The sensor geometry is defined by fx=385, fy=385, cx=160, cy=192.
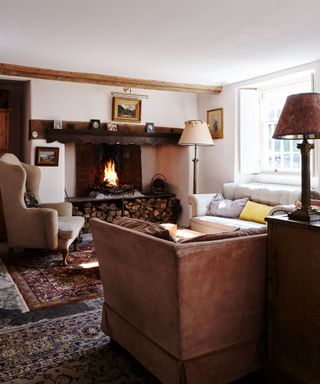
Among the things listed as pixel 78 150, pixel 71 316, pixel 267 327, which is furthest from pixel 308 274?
pixel 78 150

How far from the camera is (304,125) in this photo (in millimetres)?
1791

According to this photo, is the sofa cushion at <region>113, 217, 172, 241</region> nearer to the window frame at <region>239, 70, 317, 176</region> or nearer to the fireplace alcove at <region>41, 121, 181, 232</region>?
the fireplace alcove at <region>41, 121, 181, 232</region>

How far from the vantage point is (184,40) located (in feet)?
12.7

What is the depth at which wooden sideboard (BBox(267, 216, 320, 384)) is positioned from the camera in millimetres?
1693

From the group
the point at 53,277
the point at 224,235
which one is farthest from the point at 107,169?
the point at 224,235

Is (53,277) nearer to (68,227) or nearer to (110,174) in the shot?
(68,227)

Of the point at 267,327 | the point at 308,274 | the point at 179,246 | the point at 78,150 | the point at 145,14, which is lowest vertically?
the point at 267,327

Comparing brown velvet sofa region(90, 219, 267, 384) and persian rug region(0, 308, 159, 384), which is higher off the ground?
brown velvet sofa region(90, 219, 267, 384)

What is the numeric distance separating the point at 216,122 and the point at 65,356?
15.4ft

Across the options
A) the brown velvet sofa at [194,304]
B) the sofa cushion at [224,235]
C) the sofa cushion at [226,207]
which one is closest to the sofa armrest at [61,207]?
the sofa cushion at [226,207]

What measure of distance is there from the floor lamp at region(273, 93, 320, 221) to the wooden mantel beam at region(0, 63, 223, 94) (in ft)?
12.9

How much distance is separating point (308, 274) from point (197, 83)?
4.66 meters

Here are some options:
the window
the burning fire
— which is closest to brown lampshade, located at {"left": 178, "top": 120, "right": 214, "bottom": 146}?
the window

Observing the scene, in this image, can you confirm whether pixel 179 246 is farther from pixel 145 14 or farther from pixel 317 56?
pixel 317 56
